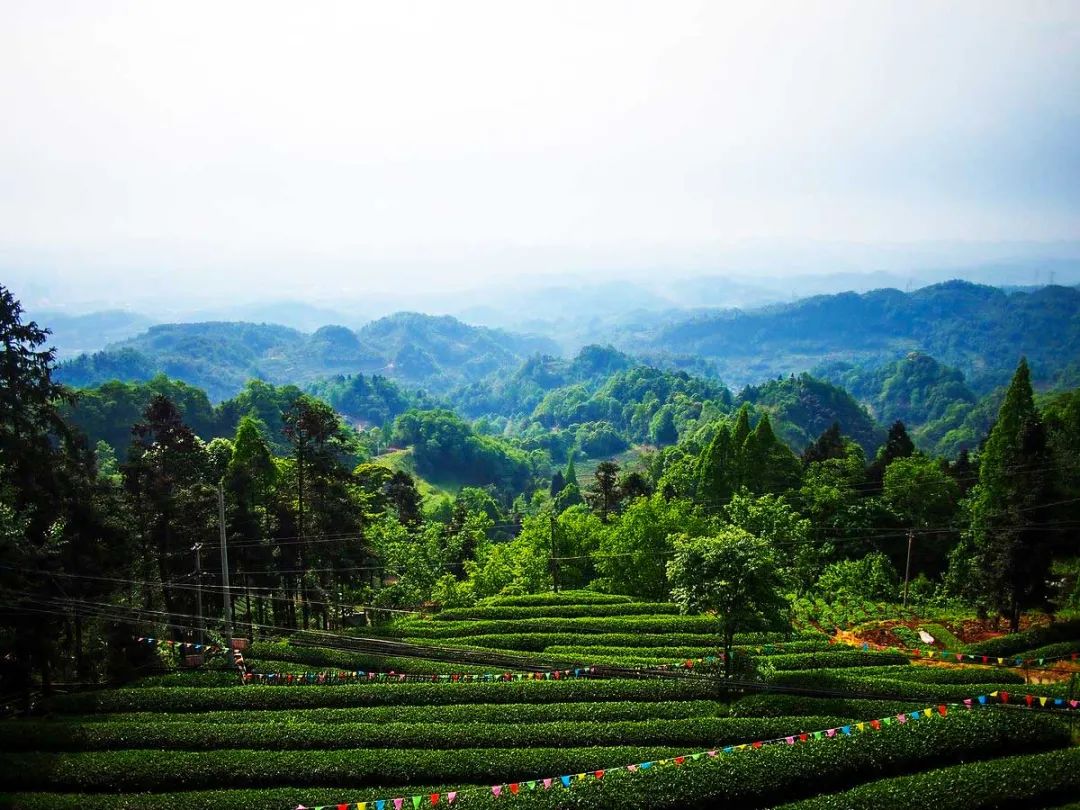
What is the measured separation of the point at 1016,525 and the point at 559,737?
24.9 meters

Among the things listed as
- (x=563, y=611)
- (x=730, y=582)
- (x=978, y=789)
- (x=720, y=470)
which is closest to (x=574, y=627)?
(x=563, y=611)

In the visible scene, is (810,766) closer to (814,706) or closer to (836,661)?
(814,706)

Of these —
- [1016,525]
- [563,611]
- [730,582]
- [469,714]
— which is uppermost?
[730,582]

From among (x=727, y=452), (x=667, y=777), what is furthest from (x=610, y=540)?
(x=667, y=777)

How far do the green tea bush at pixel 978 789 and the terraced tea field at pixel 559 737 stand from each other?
5 cm

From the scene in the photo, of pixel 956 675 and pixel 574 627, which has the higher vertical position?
pixel 956 675

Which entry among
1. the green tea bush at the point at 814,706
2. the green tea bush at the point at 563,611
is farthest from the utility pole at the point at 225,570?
the green tea bush at the point at 814,706

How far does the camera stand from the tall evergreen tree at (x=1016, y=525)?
32312 millimetres

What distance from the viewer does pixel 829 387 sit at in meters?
147

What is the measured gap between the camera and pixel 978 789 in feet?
57.6

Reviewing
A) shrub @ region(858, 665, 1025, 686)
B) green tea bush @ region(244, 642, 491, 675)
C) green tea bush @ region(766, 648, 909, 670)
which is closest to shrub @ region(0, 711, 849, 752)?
shrub @ region(858, 665, 1025, 686)

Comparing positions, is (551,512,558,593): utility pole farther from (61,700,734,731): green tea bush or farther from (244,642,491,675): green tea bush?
(61,700,734,731): green tea bush

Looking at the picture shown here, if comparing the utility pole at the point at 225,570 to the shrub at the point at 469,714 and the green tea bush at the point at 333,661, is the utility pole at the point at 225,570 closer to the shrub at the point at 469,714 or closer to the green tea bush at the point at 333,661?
the green tea bush at the point at 333,661

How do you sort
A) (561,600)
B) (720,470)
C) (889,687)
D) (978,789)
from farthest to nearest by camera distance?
(720,470) < (561,600) < (889,687) < (978,789)
